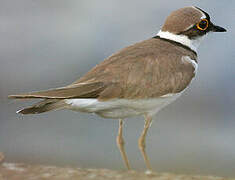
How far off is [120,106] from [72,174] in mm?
636

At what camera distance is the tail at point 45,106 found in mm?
3625

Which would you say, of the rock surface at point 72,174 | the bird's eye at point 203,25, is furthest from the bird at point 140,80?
the rock surface at point 72,174

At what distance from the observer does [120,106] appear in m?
3.78

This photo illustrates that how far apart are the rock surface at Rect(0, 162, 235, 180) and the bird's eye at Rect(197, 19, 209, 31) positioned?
52.7 inches

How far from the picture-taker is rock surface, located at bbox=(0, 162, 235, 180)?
3.60m

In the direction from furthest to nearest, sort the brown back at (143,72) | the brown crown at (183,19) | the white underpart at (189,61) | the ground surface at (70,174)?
1. the brown crown at (183,19)
2. the white underpart at (189,61)
3. the brown back at (143,72)
4. the ground surface at (70,174)

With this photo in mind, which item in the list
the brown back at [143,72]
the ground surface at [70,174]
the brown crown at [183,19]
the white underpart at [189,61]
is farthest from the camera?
the brown crown at [183,19]

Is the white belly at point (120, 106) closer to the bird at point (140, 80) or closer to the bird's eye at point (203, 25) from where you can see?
the bird at point (140, 80)

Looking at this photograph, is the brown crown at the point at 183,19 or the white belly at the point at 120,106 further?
the brown crown at the point at 183,19

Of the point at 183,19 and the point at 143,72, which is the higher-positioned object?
the point at 183,19

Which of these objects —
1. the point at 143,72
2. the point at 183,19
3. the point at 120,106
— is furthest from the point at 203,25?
the point at 120,106

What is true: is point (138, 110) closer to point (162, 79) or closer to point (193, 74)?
point (162, 79)

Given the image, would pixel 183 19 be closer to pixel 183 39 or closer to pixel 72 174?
pixel 183 39

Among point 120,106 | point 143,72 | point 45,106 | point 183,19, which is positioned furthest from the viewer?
point 183,19
